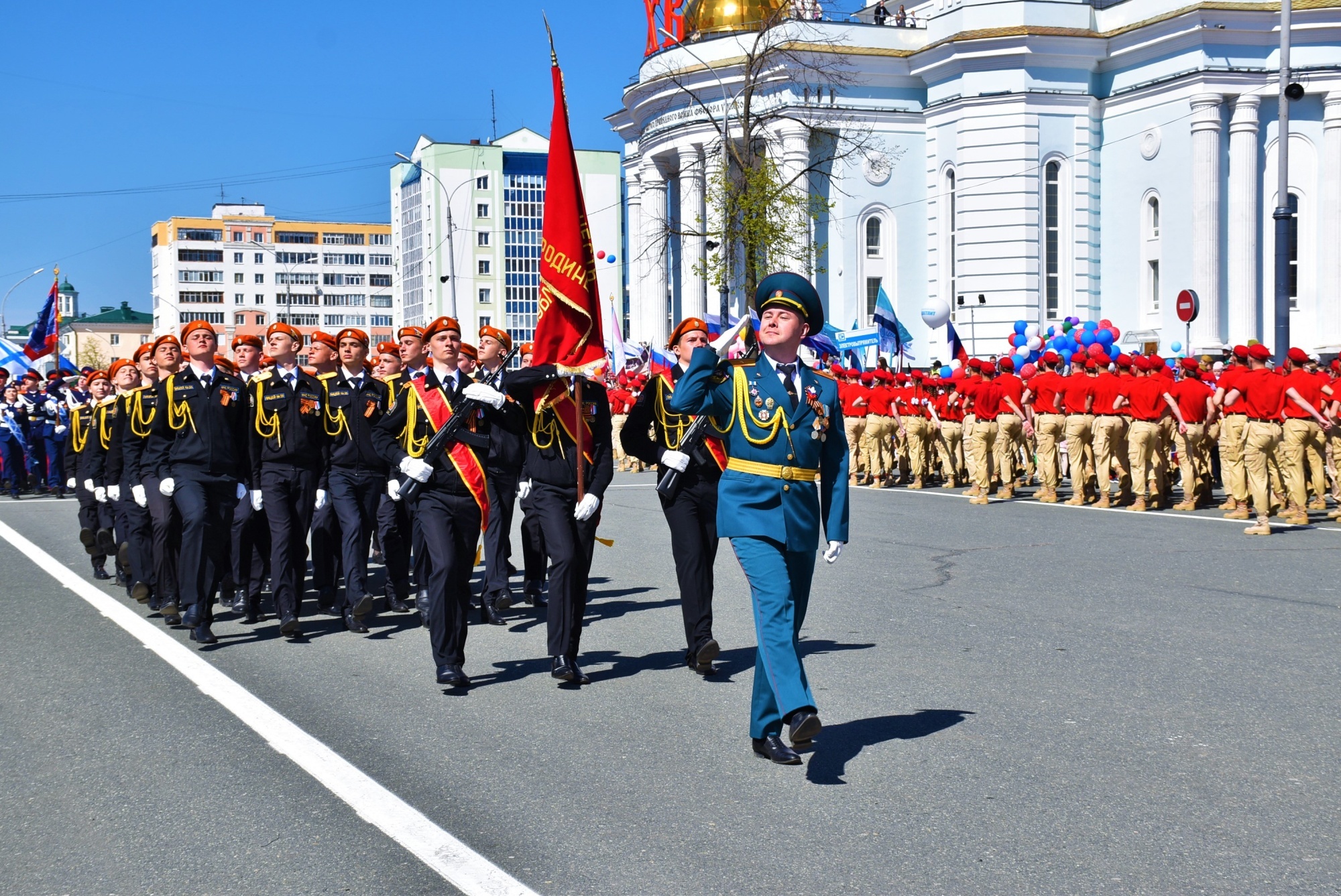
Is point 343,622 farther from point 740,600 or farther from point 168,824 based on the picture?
point 168,824

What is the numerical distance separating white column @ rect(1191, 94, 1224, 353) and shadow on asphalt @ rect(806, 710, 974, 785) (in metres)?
39.3

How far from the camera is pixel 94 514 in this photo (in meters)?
14.1

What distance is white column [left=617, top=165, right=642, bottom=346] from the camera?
6019cm

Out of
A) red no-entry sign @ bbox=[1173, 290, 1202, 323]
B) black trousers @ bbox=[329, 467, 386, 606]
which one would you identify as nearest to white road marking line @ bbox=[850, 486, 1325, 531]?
red no-entry sign @ bbox=[1173, 290, 1202, 323]

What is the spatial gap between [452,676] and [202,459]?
2.88 meters

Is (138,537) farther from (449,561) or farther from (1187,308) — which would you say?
(1187,308)

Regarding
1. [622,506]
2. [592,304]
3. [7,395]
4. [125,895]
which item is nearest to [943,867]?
[125,895]

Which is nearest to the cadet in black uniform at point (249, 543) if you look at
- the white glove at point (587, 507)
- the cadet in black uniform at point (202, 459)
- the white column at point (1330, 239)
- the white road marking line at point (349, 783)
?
the cadet in black uniform at point (202, 459)

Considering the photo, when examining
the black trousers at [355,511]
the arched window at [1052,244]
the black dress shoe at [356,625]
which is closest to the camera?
the black dress shoe at [356,625]

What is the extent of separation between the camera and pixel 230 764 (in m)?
6.38

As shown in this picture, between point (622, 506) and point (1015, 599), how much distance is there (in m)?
10.4

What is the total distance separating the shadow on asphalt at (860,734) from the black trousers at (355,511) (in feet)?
15.0

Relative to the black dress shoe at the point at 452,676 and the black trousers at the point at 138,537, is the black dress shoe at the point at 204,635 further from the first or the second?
the black dress shoe at the point at 452,676

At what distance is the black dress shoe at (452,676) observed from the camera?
7914mm
